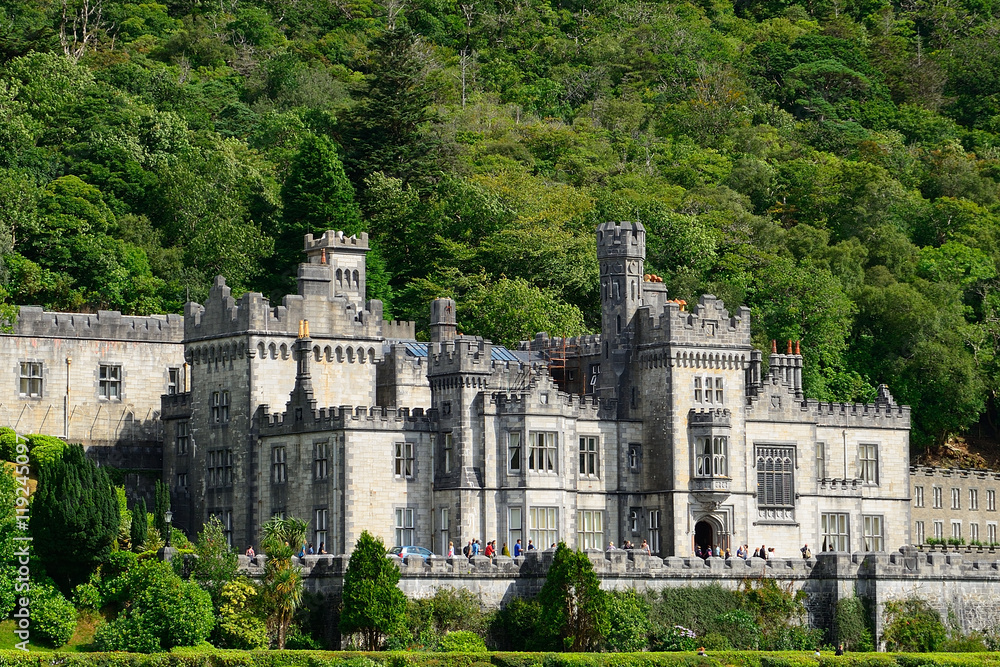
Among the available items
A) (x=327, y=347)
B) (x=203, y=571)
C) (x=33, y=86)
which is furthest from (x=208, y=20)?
(x=203, y=571)

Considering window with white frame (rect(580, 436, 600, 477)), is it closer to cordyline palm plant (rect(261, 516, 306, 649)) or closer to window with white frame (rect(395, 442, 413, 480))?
window with white frame (rect(395, 442, 413, 480))

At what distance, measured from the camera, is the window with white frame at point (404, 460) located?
82875mm

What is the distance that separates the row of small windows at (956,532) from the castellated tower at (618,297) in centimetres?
2411

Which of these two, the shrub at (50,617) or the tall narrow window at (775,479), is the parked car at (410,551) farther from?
the tall narrow window at (775,479)

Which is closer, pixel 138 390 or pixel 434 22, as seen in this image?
pixel 138 390

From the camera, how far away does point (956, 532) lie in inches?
4338

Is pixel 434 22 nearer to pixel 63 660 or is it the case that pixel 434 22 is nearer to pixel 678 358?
pixel 678 358

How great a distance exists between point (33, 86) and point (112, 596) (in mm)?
56935

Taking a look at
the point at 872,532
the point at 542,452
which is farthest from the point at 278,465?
the point at 872,532

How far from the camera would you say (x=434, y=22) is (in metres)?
163

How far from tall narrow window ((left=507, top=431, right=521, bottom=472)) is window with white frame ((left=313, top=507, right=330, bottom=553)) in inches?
286

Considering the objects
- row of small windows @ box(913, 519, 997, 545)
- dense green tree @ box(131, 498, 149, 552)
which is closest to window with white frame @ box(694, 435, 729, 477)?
row of small windows @ box(913, 519, 997, 545)

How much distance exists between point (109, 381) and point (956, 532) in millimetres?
44479

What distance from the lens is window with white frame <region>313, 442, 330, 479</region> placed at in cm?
8212
